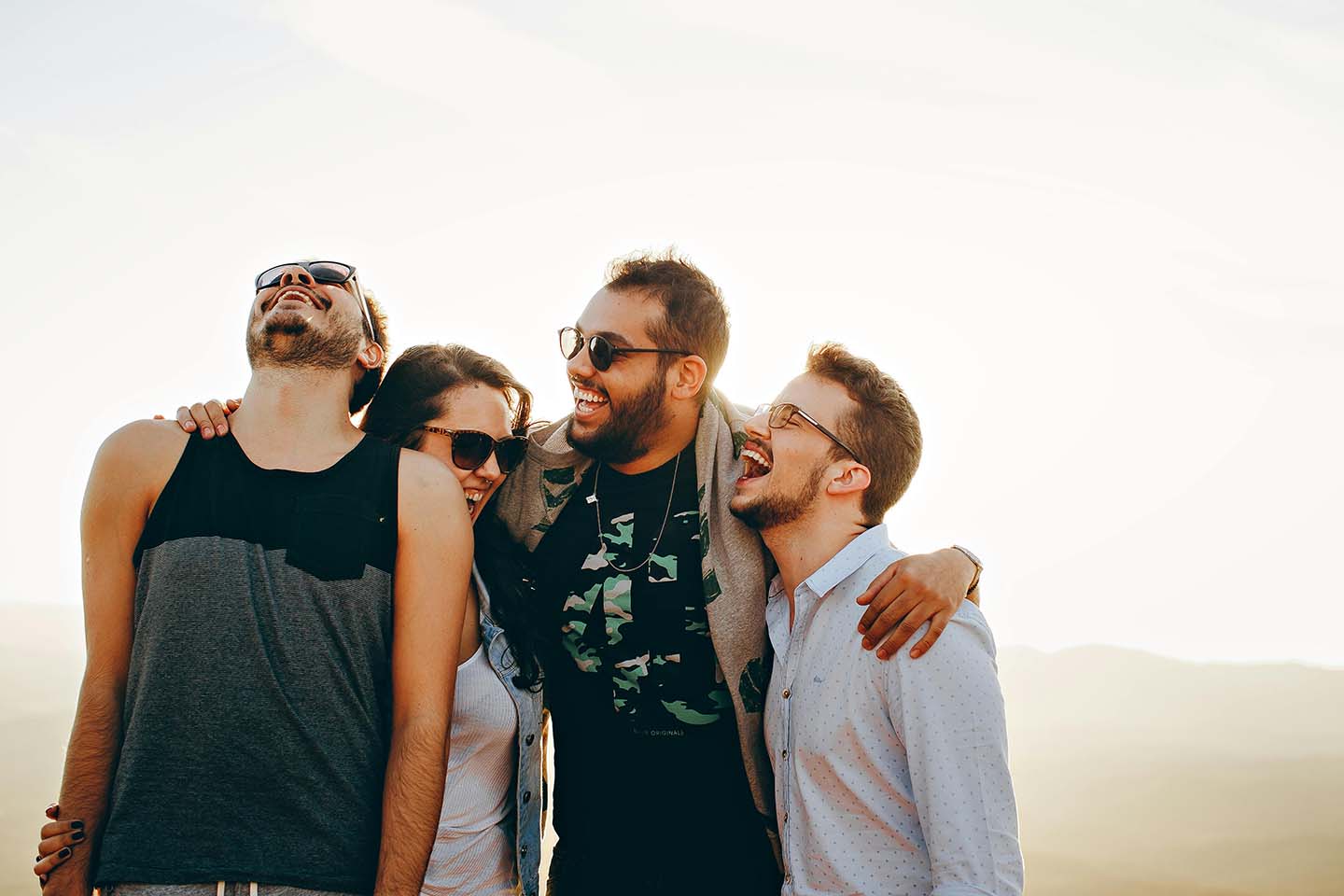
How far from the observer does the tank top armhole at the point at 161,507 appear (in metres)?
2.76

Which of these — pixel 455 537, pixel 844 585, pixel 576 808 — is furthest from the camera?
pixel 576 808

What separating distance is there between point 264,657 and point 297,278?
54.4 inches

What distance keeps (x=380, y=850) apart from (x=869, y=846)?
58.7 inches

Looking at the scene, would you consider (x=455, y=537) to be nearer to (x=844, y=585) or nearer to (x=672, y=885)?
(x=844, y=585)

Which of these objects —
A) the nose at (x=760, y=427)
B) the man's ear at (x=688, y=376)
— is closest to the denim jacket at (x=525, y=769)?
the nose at (x=760, y=427)

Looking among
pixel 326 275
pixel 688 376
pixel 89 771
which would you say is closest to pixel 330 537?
pixel 89 771

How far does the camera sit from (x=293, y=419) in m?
3.01

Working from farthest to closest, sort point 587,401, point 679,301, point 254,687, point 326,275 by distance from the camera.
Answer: point 679,301
point 587,401
point 326,275
point 254,687

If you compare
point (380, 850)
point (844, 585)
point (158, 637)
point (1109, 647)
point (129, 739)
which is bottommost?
point (1109, 647)

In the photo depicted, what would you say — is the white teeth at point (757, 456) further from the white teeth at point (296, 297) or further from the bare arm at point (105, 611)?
the bare arm at point (105, 611)

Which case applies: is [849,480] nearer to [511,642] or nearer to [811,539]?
[811,539]

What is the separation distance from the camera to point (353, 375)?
3367 mm

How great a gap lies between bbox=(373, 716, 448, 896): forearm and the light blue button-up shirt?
1.17 m

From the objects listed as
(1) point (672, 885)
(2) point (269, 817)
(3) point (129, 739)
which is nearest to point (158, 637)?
(3) point (129, 739)
